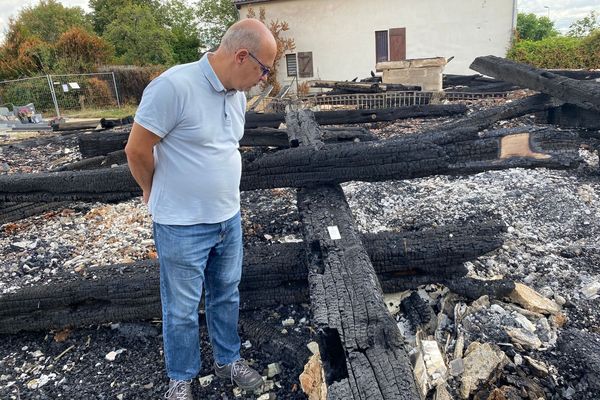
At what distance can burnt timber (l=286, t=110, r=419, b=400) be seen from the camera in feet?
4.94

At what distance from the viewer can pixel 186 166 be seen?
214cm

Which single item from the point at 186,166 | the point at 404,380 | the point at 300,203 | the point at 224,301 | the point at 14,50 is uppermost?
the point at 14,50

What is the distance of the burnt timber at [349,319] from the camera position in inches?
59.3

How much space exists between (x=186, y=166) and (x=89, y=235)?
10.5ft

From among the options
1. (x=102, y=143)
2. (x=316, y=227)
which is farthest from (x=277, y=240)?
(x=102, y=143)

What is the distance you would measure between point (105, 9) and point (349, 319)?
39542mm

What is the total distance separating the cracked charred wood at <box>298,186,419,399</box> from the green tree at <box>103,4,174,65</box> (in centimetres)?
2620

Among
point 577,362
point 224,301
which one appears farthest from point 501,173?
point 224,301

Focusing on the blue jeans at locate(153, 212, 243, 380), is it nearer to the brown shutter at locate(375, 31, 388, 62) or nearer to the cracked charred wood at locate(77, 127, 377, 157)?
the cracked charred wood at locate(77, 127, 377, 157)

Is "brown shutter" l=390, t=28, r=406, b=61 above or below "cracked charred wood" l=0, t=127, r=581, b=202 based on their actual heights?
above

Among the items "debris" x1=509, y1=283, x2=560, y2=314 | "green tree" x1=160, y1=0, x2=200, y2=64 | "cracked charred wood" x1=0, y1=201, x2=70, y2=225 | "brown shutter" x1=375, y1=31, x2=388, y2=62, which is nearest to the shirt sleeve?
"debris" x1=509, y1=283, x2=560, y2=314

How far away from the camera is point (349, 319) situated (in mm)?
1824

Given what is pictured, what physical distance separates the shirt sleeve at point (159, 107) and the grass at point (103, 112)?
50.2ft

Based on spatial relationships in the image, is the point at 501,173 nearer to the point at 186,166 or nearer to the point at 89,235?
the point at 186,166
